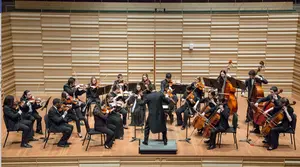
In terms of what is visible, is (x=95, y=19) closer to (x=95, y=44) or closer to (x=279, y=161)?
(x=95, y=44)

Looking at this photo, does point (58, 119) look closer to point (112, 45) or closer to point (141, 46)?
point (112, 45)

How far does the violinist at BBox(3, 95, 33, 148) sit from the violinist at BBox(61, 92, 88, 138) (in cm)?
87

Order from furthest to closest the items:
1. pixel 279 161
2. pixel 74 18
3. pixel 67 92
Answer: pixel 74 18 → pixel 67 92 → pixel 279 161

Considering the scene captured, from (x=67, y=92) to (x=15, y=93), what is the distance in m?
3.64

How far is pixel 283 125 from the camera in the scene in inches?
332

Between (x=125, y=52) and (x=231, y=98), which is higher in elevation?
(x=125, y=52)

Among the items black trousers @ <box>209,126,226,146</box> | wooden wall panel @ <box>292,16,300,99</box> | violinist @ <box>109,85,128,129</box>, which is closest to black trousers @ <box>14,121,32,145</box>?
violinist @ <box>109,85,128,129</box>

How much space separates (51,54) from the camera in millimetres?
12367

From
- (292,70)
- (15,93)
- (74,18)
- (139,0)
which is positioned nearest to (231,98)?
(292,70)

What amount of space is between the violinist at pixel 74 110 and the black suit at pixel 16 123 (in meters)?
0.89

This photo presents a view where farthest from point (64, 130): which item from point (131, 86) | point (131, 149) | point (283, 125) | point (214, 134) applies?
point (283, 125)

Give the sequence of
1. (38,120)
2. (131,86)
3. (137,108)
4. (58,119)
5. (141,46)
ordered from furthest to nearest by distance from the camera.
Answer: (141,46) → (131,86) → (137,108) → (38,120) → (58,119)

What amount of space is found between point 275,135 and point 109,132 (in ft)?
11.5

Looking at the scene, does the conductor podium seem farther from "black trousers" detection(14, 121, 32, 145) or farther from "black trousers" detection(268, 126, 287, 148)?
"black trousers" detection(14, 121, 32, 145)
